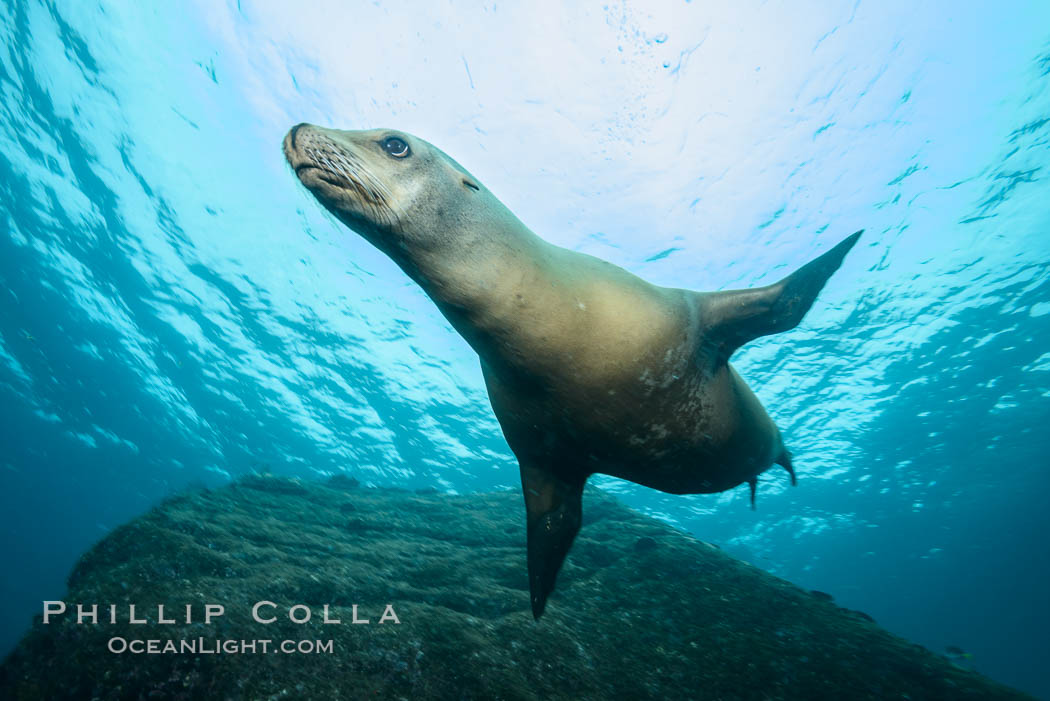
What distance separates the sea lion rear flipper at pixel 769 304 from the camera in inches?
114

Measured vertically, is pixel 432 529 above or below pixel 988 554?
below

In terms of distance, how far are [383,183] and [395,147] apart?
0.86ft

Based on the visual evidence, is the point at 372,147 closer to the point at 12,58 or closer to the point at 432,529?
the point at 432,529

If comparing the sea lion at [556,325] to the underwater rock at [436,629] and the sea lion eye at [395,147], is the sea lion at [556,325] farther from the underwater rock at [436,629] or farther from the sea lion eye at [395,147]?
the underwater rock at [436,629]

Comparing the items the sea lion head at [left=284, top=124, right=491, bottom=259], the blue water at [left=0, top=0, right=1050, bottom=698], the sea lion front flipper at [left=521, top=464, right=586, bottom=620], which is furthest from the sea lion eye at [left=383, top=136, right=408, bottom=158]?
the sea lion front flipper at [left=521, top=464, right=586, bottom=620]

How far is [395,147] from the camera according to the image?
7.36 ft

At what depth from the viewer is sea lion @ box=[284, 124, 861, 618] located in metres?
2.15

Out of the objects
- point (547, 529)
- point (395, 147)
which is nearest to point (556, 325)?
point (395, 147)

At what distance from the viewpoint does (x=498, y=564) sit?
6.10 m

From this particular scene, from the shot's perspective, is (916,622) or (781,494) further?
(916,622)

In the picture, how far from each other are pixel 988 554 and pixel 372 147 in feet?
197

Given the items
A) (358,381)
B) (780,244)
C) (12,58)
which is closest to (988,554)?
(780,244)

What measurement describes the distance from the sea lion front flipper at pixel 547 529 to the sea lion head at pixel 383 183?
6.83ft

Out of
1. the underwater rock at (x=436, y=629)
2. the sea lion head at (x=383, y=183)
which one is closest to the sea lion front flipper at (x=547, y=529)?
the underwater rock at (x=436, y=629)
